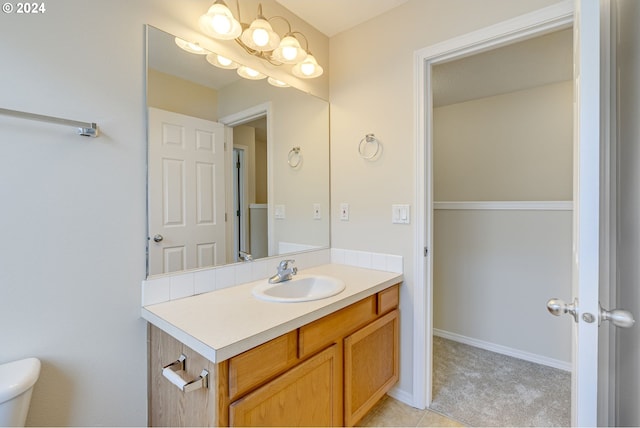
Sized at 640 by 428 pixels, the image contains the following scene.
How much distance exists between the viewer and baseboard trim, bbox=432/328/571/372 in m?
2.15

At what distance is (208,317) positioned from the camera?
3.63 feet

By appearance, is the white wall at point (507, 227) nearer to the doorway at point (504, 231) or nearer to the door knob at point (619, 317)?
the doorway at point (504, 231)

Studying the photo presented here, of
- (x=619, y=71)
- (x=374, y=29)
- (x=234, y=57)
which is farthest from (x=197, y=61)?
(x=619, y=71)

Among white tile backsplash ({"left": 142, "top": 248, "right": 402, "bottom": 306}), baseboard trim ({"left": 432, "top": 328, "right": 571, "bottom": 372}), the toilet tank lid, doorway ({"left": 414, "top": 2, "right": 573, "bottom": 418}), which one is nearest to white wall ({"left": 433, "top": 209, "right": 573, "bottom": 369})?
baseboard trim ({"left": 432, "top": 328, "right": 571, "bottom": 372})

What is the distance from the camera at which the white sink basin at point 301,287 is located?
1.45 metres

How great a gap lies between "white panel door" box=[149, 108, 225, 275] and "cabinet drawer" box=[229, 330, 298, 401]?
1.93 ft

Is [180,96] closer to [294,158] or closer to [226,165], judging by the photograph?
[226,165]

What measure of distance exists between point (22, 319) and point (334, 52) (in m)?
2.16

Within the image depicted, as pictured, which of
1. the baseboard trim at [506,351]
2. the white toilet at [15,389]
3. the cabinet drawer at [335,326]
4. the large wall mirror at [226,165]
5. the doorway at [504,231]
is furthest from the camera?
the baseboard trim at [506,351]

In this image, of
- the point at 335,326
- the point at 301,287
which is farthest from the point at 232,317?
the point at 301,287

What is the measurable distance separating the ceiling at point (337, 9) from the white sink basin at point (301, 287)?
1.62m

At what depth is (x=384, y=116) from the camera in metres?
1.83

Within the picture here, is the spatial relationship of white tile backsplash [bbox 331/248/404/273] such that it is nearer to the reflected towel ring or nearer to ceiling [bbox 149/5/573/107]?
the reflected towel ring

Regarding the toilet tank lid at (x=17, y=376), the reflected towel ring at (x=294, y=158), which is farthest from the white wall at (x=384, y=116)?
the toilet tank lid at (x=17, y=376)
